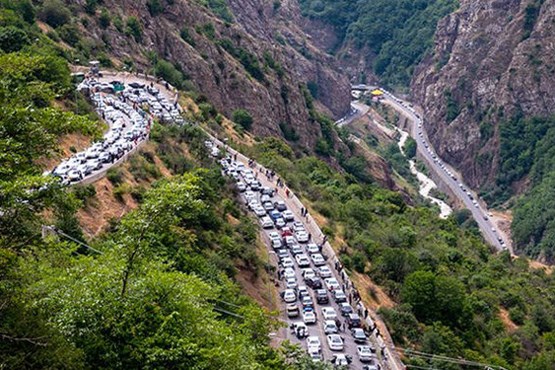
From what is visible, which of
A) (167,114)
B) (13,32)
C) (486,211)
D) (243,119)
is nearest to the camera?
(13,32)

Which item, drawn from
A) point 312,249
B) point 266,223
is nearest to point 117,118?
point 266,223

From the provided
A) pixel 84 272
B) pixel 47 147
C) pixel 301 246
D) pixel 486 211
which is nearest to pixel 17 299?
pixel 84 272

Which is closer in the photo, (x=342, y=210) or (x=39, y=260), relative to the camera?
(x=39, y=260)

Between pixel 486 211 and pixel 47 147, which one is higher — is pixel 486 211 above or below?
below

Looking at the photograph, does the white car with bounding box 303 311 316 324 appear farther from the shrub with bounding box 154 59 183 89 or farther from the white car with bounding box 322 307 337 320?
the shrub with bounding box 154 59 183 89

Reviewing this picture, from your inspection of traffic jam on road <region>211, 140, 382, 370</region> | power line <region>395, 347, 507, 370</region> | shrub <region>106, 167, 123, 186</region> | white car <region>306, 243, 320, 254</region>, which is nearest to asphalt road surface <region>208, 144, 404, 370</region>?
traffic jam on road <region>211, 140, 382, 370</region>

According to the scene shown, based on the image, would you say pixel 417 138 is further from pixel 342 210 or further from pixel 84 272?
pixel 84 272

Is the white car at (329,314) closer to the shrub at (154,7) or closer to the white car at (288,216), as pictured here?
the white car at (288,216)
